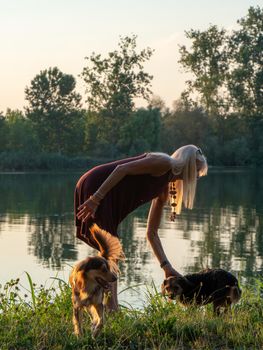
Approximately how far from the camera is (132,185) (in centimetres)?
516

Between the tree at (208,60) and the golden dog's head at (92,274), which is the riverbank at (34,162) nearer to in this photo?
the tree at (208,60)

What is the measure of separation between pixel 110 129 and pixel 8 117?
18.7 metres

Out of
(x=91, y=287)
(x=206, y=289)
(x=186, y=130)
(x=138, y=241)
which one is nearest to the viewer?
(x=91, y=287)

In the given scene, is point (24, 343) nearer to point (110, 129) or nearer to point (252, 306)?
point (252, 306)

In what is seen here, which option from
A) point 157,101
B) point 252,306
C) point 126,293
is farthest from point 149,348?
point 157,101

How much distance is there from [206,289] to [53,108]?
2801 inches

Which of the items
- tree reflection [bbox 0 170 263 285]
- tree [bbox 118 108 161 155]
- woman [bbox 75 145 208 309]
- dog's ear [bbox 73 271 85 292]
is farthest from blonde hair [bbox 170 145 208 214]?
tree [bbox 118 108 161 155]

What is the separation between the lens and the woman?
16.3ft

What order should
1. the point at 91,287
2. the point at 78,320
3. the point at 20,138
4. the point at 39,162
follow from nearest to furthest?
the point at 91,287, the point at 78,320, the point at 39,162, the point at 20,138

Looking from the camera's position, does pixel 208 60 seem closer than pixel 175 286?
No

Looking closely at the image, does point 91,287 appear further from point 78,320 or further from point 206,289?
point 206,289

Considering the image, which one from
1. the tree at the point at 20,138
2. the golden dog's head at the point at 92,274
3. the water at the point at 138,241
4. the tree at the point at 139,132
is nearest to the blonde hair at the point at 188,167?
the golden dog's head at the point at 92,274

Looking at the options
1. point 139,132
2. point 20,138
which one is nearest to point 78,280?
point 139,132

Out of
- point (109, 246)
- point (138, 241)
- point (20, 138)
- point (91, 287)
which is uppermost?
point (20, 138)
